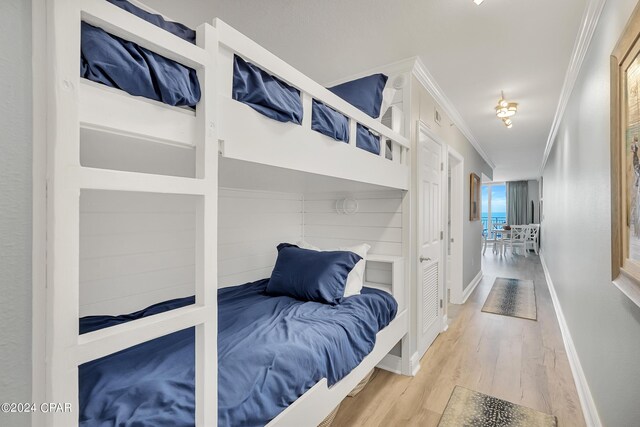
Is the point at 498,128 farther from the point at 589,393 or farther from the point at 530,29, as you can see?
the point at 589,393

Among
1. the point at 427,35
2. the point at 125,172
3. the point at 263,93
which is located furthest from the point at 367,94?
the point at 125,172

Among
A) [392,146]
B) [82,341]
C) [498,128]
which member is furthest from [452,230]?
[82,341]

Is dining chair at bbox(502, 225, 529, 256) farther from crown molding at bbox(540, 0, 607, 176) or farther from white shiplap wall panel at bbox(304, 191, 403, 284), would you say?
white shiplap wall panel at bbox(304, 191, 403, 284)

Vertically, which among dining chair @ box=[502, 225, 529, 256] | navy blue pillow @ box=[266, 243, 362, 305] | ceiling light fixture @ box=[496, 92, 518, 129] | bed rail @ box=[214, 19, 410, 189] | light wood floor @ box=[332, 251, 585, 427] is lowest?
light wood floor @ box=[332, 251, 585, 427]

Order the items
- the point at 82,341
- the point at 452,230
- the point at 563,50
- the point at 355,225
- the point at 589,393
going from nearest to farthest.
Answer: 1. the point at 82,341
2. the point at 589,393
3. the point at 563,50
4. the point at 355,225
5. the point at 452,230

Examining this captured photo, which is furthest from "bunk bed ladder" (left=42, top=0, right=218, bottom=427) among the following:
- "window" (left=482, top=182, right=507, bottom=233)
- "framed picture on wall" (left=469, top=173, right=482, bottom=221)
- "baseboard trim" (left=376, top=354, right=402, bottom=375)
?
"window" (left=482, top=182, right=507, bottom=233)

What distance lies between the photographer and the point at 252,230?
250 cm

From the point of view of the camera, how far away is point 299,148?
4.24 ft

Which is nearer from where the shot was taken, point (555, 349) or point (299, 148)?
point (299, 148)

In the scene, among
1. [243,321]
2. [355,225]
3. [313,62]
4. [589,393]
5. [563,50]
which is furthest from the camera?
[355,225]

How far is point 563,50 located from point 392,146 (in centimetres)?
137

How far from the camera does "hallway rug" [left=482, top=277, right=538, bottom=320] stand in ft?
12.3

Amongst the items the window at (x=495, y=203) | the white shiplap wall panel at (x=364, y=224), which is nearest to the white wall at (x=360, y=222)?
the white shiplap wall panel at (x=364, y=224)

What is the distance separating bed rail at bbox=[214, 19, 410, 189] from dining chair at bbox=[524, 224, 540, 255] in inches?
361
